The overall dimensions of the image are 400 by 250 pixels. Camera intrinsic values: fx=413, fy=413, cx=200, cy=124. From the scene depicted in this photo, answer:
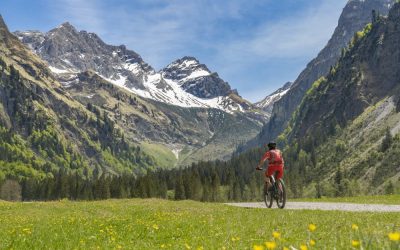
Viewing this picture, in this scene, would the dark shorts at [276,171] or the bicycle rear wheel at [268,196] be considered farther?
the bicycle rear wheel at [268,196]

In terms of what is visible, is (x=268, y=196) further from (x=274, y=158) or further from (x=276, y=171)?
(x=274, y=158)

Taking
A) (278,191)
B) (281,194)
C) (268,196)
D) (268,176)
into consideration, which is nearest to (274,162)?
(268,176)

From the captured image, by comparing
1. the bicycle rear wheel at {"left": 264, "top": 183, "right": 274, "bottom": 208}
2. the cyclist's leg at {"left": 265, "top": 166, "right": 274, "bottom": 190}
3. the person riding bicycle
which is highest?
the person riding bicycle

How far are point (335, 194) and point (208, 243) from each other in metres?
167

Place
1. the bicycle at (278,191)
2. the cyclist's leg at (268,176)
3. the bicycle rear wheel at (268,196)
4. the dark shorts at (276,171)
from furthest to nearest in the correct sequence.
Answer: the bicycle rear wheel at (268,196), the bicycle at (278,191), the cyclist's leg at (268,176), the dark shorts at (276,171)

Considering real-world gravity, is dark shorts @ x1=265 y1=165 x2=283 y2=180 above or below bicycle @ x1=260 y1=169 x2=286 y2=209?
above

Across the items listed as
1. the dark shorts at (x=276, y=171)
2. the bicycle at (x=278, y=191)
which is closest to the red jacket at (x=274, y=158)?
the dark shorts at (x=276, y=171)

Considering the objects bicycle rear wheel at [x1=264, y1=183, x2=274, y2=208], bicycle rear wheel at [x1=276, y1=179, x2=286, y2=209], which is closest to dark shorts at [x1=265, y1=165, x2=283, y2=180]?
bicycle rear wheel at [x1=276, y1=179, x2=286, y2=209]

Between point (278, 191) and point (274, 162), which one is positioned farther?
point (278, 191)

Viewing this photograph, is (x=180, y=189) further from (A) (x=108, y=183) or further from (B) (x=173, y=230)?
(B) (x=173, y=230)

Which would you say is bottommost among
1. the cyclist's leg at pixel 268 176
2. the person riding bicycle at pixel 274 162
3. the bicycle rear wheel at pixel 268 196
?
the bicycle rear wheel at pixel 268 196

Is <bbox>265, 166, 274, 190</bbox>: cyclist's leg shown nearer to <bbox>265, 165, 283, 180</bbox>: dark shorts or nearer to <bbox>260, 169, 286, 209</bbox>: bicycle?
<bbox>265, 165, 283, 180</bbox>: dark shorts

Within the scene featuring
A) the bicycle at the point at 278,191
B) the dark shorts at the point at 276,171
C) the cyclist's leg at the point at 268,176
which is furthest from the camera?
the bicycle at the point at 278,191

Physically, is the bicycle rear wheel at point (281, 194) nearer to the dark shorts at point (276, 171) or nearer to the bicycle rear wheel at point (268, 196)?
the dark shorts at point (276, 171)
